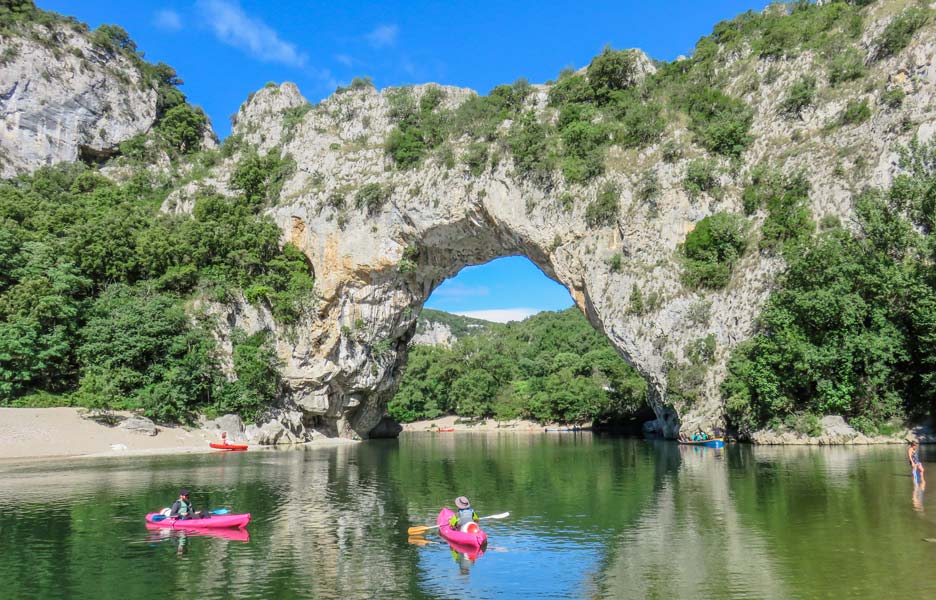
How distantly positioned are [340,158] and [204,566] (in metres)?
42.3

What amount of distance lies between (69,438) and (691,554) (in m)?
35.3

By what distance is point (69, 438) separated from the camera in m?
34.9

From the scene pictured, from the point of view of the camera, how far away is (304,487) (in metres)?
22.1

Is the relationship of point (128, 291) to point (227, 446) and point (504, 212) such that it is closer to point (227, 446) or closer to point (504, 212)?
point (227, 446)

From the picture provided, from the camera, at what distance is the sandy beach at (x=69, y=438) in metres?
33.2

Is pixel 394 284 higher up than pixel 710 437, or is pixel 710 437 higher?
pixel 394 284

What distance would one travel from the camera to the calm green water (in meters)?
10.2

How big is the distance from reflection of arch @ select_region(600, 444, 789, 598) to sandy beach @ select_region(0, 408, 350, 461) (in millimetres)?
30236

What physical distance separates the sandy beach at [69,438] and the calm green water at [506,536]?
9050mm

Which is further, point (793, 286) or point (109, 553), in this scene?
point (793, 286)

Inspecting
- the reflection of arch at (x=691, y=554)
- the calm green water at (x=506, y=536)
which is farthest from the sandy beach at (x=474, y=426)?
the reflection of arch at (x=691, y=554)

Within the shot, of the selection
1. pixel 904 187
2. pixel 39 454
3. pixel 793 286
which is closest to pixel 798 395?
pixel 793 286

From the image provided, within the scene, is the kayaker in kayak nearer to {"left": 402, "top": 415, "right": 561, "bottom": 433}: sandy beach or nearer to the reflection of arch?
the reflection of arch

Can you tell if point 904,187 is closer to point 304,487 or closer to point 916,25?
point 916,25
